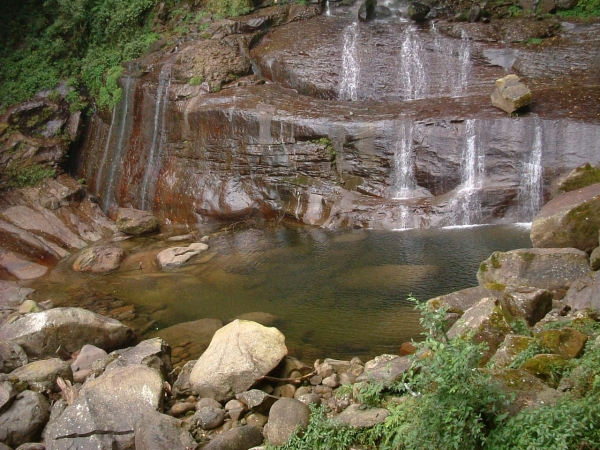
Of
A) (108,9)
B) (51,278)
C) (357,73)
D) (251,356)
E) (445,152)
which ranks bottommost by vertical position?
(51,278)

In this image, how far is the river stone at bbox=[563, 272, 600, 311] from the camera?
19.2ft

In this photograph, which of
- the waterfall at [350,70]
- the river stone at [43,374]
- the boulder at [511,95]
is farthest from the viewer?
the waterfall at [350,70]

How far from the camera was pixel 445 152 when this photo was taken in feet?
43.9

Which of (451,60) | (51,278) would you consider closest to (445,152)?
(451,60)

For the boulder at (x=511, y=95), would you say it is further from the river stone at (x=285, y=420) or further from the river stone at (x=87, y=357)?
the river stone at (x=87, y=357)

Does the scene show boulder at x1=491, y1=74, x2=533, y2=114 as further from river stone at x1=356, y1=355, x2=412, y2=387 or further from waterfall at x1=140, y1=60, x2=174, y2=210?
waterfall at x1=140, y1=60, x2=174, y2=210

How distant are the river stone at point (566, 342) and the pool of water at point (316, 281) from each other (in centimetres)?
267

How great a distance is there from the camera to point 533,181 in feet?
40.8

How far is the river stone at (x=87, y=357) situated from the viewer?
746 centimetres

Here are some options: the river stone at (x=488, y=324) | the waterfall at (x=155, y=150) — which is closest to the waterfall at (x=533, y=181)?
the river stone at (x=488, y=324)

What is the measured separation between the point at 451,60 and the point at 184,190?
8661 millimetres

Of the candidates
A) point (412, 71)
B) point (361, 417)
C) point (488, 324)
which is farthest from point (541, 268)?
point (412, 71)

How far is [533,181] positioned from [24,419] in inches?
431

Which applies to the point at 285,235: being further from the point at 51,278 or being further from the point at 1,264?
the point at 1,264
